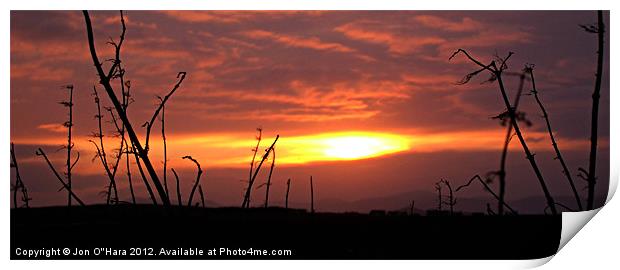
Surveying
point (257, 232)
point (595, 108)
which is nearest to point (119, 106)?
point (257, 232)

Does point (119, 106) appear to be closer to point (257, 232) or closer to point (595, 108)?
point (257, 232)

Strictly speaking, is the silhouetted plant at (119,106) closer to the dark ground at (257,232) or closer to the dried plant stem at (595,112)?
the dark ground at (257,232)

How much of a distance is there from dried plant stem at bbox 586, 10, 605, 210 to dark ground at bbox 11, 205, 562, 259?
0.30 meters

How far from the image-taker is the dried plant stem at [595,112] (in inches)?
147

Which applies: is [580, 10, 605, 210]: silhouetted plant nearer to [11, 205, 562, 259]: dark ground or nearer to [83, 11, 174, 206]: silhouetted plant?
[11, 205, 562, 259]: dark ground

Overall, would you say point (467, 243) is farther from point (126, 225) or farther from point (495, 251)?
point (126, 225)

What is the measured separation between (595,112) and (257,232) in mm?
1773

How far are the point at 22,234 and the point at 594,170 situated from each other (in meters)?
2.82

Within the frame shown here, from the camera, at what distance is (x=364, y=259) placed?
12.0ft

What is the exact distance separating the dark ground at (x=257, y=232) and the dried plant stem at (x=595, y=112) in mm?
301

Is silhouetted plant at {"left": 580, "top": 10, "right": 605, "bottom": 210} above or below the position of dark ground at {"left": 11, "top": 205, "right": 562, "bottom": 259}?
above

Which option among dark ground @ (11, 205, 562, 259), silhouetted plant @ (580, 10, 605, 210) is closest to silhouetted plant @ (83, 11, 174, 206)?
dark ground @ (11, 205, 562, 259)

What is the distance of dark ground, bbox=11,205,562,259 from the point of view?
12.0ft
